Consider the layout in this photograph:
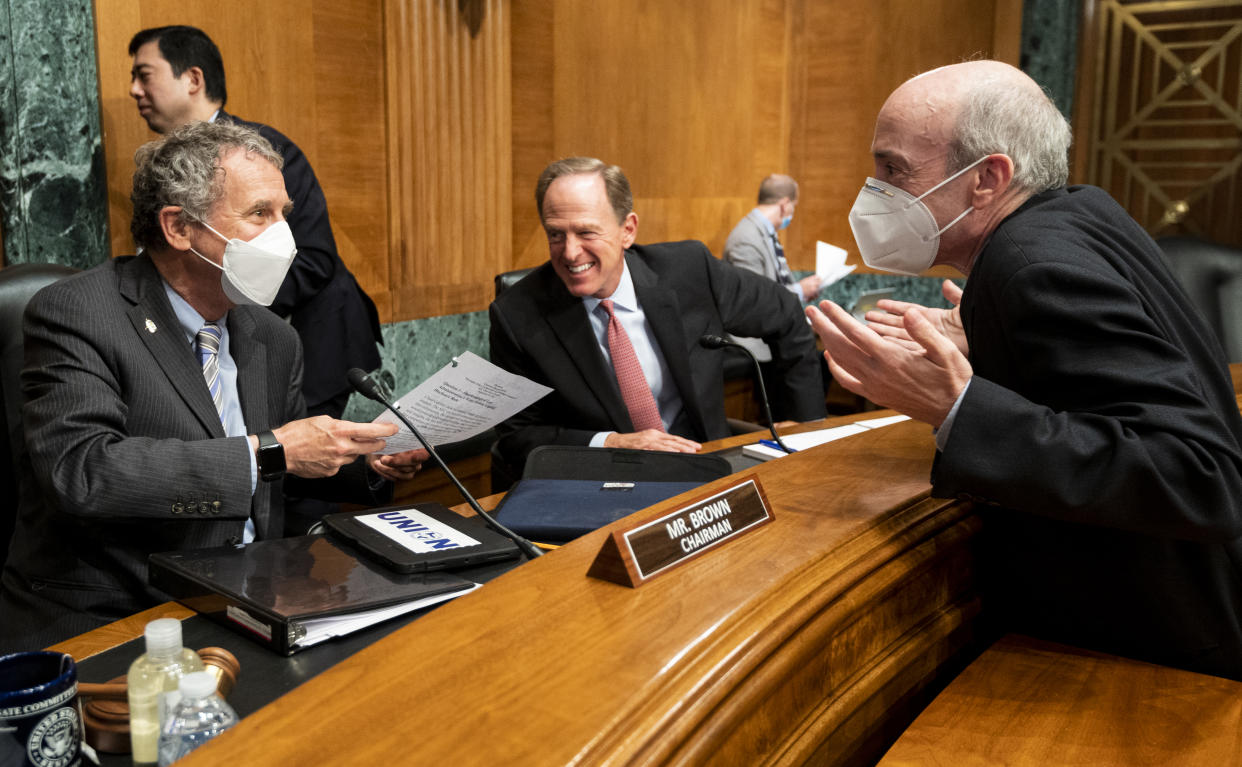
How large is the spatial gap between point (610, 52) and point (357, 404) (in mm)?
2517

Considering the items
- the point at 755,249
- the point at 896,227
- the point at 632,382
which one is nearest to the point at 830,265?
the point at 755,249

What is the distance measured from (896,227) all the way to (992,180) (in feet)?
0.67

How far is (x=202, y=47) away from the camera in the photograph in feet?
10.4

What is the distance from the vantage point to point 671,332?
275cm

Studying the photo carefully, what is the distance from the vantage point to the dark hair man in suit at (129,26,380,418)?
3125 millimetres

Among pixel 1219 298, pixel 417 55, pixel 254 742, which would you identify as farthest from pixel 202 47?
pixel 1219 298

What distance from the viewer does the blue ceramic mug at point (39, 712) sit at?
880 mm

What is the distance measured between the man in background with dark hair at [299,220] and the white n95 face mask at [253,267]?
1122 millimetres

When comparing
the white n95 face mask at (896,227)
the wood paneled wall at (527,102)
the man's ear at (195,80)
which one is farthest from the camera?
the wood paneled wall at (527,102)

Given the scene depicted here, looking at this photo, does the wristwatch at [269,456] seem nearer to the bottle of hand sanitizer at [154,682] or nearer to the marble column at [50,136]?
the bottle of hand sanitizer at [154,682]

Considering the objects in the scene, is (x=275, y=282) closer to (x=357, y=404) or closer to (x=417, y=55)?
(x=357, y=404)

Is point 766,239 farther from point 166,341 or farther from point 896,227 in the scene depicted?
point 166,341

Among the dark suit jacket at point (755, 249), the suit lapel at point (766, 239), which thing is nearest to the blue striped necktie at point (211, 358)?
the dark suit jacket at point (755, 249)

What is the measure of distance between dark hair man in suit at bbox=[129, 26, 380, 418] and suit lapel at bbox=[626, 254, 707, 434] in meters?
1.06
